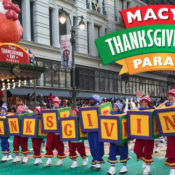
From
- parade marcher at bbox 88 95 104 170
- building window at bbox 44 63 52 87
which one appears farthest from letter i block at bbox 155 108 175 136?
building window at bbox 44 63 52 87

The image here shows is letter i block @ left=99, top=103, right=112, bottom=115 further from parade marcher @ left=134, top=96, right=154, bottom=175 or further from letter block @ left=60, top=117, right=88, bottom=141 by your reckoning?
parade marcher @ left=134, top=96, right=154, bottom=175

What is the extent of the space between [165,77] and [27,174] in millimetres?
43447

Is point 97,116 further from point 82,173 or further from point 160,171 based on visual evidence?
point 160,171

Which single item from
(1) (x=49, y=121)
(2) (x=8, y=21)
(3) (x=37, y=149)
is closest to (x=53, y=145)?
A: (3) (x=37, y=149)

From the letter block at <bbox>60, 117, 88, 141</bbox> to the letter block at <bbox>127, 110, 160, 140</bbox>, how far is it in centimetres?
156

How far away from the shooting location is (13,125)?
890 cm

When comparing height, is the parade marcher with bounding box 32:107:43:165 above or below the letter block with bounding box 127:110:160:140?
below

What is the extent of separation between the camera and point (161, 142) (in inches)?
458

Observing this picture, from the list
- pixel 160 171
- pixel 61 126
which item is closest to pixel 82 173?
pixel 61 126

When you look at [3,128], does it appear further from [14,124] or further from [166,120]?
[166,120]

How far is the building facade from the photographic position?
23672 millimetres

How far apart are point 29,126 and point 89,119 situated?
197 centimetres

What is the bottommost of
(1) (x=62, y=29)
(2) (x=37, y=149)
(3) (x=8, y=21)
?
(2) (x=37, y=149)

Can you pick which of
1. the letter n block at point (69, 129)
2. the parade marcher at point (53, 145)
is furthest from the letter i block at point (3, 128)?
the letter n block at point (69, 129)
